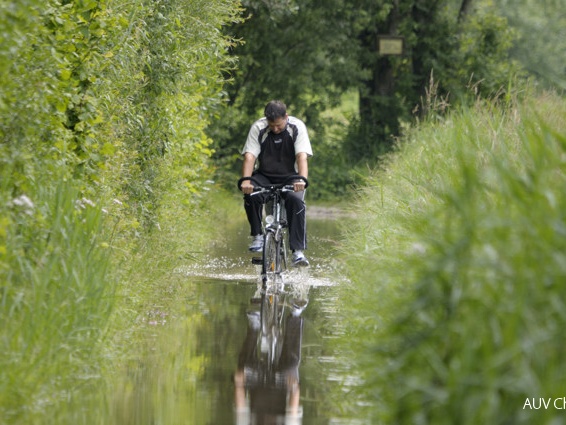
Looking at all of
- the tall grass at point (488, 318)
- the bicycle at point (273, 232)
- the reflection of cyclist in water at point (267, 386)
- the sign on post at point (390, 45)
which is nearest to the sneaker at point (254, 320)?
the reflection of cyclist in water at point (267, 386)

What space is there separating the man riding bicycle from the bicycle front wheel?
181mm

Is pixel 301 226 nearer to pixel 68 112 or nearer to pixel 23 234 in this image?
pixel 68 112

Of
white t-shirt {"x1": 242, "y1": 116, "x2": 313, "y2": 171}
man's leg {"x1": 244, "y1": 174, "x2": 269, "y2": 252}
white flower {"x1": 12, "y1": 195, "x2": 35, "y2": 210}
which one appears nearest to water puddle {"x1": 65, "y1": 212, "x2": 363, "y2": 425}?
man's leg {"x1": 244, "y1": 174, "x2": 269, "y2": 252}

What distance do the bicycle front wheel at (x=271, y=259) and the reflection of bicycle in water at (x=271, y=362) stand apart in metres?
0.70

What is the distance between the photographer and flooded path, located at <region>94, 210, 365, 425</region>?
7.04m

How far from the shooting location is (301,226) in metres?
13.8

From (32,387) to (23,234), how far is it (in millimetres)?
1671

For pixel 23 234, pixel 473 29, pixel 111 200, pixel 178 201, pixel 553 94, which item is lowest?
pixel 23 234

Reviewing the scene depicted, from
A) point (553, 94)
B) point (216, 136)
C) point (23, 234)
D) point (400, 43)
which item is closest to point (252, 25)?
point (216, 136)

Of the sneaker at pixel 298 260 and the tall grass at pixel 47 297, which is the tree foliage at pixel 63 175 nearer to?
the tall grass at pixel 47 297

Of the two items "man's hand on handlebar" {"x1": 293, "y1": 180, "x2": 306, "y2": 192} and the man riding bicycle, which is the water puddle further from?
"man's hand on handlebar" {"x1": 293, "y1": 180, "x2": 306, "y2": 192}

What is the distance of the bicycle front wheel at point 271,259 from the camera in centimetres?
1333

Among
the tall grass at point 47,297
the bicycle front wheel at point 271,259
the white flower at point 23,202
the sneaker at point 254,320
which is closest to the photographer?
the tall grass at point 47,297

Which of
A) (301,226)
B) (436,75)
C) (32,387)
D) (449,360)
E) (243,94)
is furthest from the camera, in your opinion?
(436,75)
